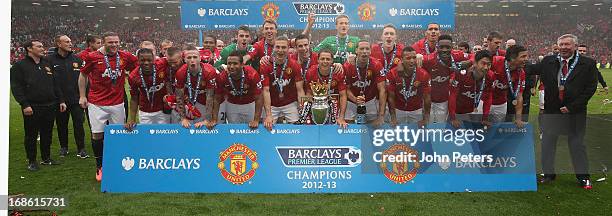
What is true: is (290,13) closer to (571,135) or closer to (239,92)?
(239,92)

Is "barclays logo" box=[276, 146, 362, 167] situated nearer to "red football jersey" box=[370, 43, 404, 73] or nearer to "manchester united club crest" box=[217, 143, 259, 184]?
"manchester united club crest" box=[217, 143, 259, 184]

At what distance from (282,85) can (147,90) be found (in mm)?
1656

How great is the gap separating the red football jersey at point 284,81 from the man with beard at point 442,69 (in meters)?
1.69

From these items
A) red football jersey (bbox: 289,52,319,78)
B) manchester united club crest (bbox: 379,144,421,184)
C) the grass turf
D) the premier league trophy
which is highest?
red football jersey (bbox: 289,52,319,78)

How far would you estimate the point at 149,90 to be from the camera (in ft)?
18.0

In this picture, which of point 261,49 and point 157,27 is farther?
point 157,27

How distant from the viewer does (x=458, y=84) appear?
18.2 ft

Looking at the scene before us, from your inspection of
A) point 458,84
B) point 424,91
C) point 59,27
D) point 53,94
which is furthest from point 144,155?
point 59,27

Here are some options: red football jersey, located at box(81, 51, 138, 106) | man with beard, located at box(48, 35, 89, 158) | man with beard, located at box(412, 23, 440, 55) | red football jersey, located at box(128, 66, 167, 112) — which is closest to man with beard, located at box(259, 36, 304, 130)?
red football jersey, located at box(128, 66, 167, 112)

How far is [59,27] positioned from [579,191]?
111 feet

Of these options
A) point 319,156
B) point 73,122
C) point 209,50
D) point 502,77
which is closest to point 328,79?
point 319,156

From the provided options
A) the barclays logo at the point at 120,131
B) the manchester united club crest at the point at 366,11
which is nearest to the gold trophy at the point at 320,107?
the barclays logo at the point at 120,131

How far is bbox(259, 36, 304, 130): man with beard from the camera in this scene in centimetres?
538

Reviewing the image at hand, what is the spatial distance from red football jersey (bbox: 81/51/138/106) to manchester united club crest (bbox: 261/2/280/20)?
33.0 feet
